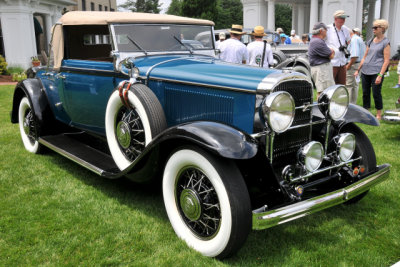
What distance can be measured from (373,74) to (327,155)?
441 cm

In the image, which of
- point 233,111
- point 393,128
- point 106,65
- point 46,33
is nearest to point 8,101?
point 106,65

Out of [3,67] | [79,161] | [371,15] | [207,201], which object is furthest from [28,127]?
[371,15]

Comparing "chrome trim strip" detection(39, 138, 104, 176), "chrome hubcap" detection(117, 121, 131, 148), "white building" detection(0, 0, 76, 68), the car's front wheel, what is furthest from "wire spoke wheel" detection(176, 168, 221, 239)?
"white building" detection(0, 0, 76, 68)

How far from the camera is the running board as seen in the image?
3421mm

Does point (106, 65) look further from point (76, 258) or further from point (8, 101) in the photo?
point (8, 101)

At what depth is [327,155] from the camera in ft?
9.92

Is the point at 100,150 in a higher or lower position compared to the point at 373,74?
lower

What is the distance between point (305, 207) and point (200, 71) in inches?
57.5

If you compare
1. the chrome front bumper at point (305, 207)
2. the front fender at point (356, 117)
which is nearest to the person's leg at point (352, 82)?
the front fender at point (356, 117)

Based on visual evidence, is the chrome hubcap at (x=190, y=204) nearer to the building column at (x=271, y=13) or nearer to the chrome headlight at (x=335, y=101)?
the chrome headlight at (x=335, y=101)

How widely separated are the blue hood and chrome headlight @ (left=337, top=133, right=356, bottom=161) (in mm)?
783

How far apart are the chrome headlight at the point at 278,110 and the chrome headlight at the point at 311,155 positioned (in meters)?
0.23

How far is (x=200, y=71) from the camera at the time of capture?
125 inches

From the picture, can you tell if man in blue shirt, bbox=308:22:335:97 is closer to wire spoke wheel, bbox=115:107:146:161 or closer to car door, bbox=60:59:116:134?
car door, bbox=60:59:116:134
